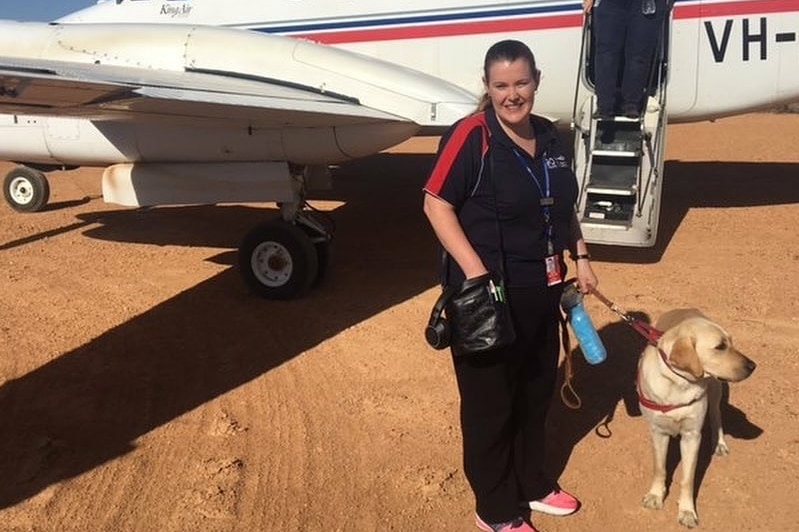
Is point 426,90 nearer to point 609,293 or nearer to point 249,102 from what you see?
point 249,102

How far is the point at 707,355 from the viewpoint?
3156mm

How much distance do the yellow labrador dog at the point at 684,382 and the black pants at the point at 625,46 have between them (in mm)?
4133

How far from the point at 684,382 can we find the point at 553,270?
0.75 meters

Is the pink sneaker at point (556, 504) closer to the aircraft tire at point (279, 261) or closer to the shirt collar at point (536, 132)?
the shirt collar at point (536, 132)

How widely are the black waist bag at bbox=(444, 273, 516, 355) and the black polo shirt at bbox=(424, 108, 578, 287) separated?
0.15 m

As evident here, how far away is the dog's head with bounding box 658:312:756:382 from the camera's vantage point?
3.11 meters

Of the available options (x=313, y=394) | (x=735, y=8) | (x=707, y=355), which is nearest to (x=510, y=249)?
(x=707, y=355)

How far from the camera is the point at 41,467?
399 centimetres

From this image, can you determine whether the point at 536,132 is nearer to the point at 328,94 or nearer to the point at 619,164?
the point at 328,94

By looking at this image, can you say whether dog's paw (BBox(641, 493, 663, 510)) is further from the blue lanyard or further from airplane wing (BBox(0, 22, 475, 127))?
airplane wing (BBox(0, 22, 475, 127))

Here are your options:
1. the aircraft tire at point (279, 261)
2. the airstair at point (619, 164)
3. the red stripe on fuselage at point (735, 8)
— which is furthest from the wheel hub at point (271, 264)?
the red stripe on fuselage at point (735, 8)

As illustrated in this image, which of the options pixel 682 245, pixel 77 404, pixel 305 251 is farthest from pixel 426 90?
pixel 77 404

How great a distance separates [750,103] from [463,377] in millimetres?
5903

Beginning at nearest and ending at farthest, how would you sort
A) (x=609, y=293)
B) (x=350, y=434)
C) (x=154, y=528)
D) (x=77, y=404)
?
(x=154, y=528) → (x=350, y=434) → (x=77, y=404) → (x=609, y=293)
